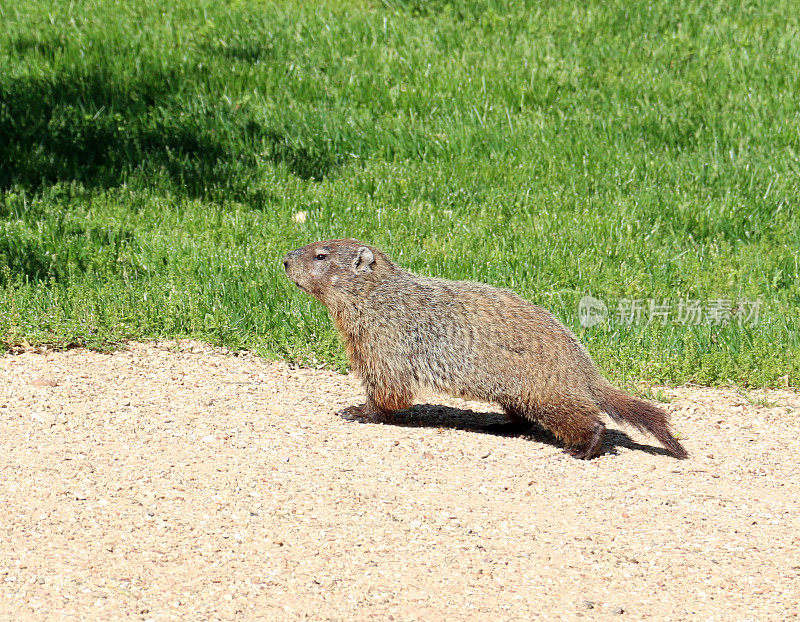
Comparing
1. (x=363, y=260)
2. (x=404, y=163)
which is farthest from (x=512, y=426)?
(x=404, y=163)

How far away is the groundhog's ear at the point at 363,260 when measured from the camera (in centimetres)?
577

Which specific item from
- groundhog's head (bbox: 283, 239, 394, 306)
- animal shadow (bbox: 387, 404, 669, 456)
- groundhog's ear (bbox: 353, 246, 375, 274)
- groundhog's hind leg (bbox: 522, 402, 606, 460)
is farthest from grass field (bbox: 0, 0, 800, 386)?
groundhog's hind leg (bbox: 522, 402, 606, 460)

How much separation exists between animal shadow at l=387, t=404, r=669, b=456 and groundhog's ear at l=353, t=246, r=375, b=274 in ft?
2.91

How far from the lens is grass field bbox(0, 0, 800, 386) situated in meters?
6.77

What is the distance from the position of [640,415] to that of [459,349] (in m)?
1.02

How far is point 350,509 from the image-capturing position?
4395 millimetres

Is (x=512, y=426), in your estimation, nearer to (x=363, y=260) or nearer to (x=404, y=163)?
(x=363, y=260)

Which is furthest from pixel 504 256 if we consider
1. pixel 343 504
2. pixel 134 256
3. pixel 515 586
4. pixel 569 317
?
pixel 515 586

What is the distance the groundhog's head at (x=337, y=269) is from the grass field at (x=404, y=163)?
773 millimetres

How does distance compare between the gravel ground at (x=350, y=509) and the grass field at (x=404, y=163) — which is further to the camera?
the grass field at (x=404, y=163)

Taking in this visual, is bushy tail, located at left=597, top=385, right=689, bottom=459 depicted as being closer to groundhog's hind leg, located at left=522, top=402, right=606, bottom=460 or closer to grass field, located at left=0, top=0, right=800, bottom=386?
groundhog's hind leg, located at left=522, top=402, right=606, bottom=460

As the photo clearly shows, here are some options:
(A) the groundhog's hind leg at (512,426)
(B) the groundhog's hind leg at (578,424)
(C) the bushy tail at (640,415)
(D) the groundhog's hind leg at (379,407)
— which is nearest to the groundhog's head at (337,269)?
(D) the groundhog's hind leg at (379,407)

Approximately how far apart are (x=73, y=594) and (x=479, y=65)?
27.4ft

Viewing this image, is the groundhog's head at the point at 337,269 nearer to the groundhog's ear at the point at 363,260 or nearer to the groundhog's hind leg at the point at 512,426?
the groundhog's ear at the point at 363,260
